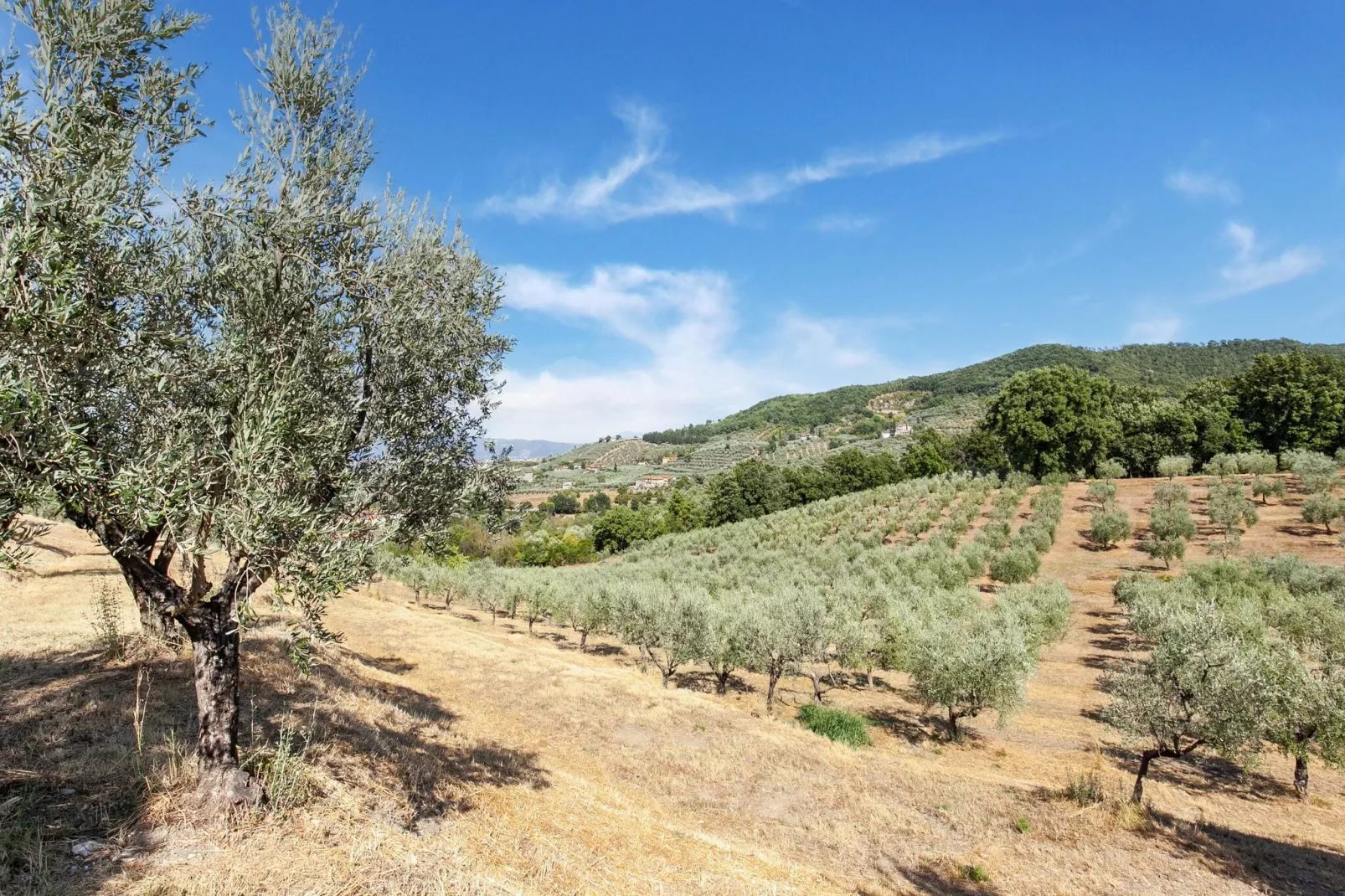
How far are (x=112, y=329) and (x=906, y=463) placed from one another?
353ft

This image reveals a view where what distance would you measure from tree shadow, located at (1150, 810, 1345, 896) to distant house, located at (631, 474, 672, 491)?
151 meters

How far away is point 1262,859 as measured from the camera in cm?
1520

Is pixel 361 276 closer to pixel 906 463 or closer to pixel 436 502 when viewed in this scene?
pixel 436 502

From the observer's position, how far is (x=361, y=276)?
8516 millimetres

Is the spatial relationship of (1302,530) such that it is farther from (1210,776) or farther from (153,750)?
(153,750)

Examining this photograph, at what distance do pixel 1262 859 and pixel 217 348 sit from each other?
25226mm

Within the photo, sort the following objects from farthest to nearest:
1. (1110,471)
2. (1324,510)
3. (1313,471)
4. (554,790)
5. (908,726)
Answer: (1110,471) → (1313,471) → (1324,510) → (908,726) → (554,790)

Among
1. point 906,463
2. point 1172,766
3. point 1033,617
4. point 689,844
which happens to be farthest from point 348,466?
point 906,463

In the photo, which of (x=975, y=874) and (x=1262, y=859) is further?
(x=1262, y=859)

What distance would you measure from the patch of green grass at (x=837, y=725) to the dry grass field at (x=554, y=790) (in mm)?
1016

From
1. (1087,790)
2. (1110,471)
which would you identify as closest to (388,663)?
(1087,790)

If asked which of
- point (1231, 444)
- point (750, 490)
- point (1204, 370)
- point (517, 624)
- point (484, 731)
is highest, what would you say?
point (1204, 370)

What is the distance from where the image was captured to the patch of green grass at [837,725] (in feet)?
80.9

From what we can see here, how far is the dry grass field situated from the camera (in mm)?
7801
